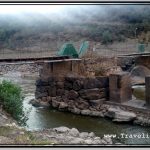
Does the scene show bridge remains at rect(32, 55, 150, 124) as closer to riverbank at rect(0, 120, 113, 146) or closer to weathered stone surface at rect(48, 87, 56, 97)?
weathered stone surface at rect(48, 87, 56, 97)

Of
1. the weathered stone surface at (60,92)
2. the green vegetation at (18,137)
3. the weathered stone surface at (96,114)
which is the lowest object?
the weathered stone surface at (96,114)

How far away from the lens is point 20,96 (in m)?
6.89

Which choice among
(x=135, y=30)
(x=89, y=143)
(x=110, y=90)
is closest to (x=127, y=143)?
(x=89, y=143)

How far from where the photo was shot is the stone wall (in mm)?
7953

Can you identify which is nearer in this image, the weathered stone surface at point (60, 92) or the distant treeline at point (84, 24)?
the distant treeline at point (84, 24)

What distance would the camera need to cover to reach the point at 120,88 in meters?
7.87

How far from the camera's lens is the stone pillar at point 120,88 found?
25.7 ft

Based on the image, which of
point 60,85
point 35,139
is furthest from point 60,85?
point 35,139

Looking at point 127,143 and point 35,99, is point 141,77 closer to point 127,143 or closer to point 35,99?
point 35,99

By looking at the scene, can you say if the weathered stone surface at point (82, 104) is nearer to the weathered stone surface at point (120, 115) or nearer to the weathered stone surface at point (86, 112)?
the weathered stone surface at point (86, 112)

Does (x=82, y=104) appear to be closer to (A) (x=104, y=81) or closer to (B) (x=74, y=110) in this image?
(B) (x=74, y=110)

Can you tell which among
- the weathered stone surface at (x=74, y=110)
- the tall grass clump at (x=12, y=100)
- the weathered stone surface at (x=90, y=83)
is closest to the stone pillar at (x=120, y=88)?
the weathered stone surface at (x=90, y=83)

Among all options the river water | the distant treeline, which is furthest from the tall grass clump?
the distant treeline

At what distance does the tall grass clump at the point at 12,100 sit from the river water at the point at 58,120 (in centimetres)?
11
